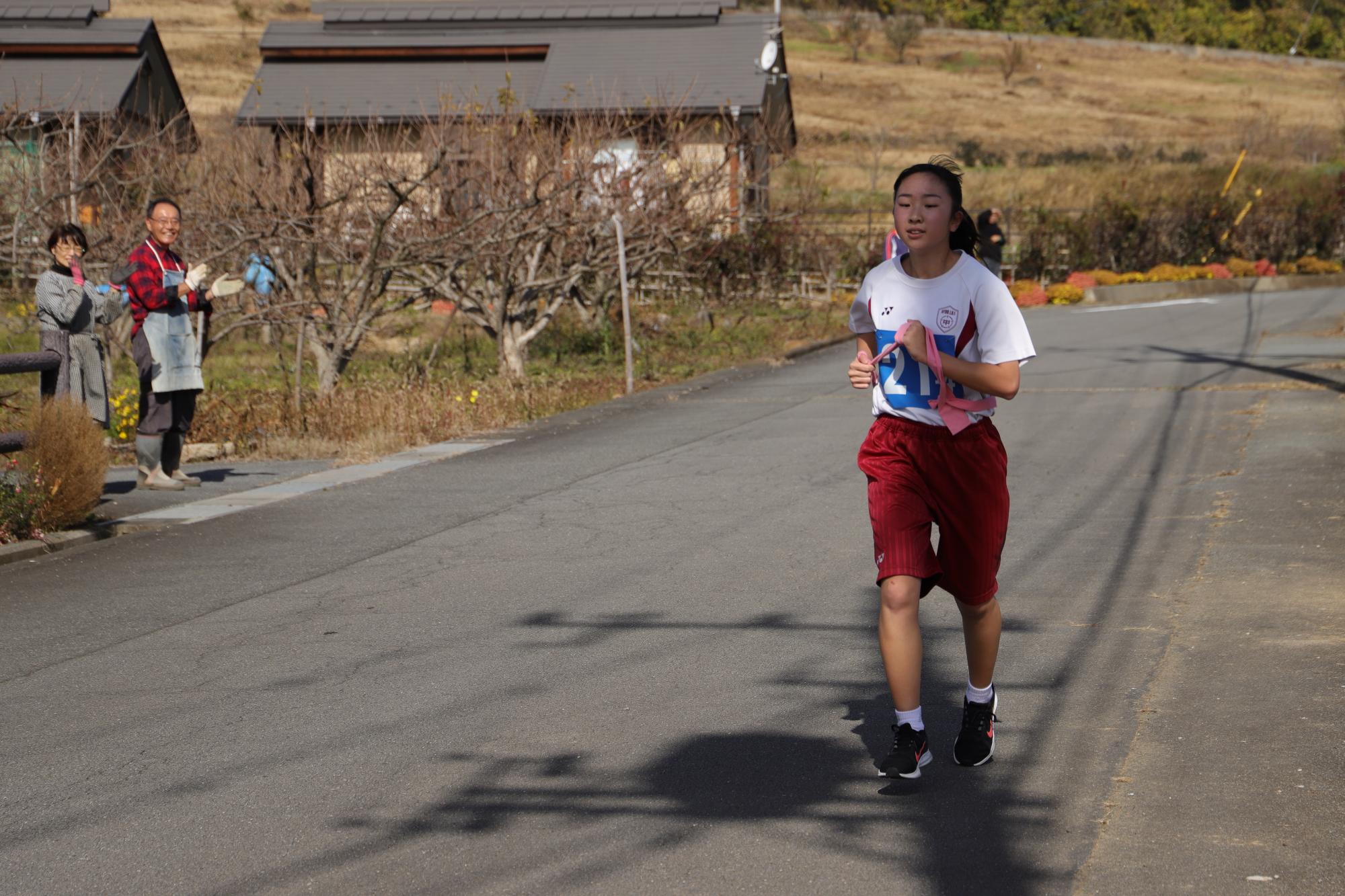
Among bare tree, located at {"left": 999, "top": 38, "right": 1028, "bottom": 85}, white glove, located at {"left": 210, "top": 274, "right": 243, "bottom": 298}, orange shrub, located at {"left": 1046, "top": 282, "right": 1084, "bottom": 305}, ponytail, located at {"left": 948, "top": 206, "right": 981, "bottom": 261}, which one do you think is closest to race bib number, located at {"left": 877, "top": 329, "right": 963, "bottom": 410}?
ponytail, located at {"left": 948, "top": 206, "right": 981, "bottom": 261}

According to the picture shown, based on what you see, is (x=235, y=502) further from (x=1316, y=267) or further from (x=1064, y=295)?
(x=1316, y=267)

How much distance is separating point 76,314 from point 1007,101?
77.6 metres

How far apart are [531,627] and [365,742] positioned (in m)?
1.66

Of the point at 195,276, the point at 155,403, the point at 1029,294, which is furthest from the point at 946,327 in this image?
the point at 1029,294

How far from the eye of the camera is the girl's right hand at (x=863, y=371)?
4.63 meters

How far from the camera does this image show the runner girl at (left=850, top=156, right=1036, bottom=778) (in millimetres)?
4531

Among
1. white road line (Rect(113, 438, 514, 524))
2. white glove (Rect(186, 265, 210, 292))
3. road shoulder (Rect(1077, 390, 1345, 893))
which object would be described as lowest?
road shoulder (Rect(1077, 390, 1345, 893))

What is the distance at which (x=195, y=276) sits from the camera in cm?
1043

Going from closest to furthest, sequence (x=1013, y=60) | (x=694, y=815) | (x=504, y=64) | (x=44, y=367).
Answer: (x=694, y=815)
(x=44, y=367)
(x=504, y=64)
(x=1013, y=60)

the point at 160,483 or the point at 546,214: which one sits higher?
the point at 546,214

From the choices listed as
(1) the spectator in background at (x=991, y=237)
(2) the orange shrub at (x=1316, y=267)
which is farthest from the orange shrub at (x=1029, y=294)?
(2) the orange shrub at (x=1316, y=267)

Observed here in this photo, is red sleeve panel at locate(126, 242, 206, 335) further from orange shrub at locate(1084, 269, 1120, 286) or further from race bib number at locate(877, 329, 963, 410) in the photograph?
orange shrub at locate(1084, 269, 1120, 286)

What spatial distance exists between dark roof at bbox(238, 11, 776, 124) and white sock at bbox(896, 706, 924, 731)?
1199 inches

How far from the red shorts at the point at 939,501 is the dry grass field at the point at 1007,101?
42650 mm
